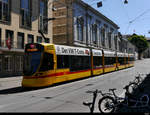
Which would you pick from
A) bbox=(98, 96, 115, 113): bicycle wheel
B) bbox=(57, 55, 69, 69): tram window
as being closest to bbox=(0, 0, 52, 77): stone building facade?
bbox=(57, 55, 69, 69): tram window

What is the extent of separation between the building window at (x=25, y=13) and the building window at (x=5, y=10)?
2220 millimetres

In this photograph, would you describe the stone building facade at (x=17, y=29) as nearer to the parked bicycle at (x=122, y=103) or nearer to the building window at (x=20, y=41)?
the building window at (x=20, y=41)

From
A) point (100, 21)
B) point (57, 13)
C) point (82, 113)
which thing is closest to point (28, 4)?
point (57, 13)

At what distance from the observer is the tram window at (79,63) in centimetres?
1480

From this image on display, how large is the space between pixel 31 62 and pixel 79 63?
5.58m

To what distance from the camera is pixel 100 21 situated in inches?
1751

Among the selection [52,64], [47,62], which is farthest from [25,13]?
[47,62]

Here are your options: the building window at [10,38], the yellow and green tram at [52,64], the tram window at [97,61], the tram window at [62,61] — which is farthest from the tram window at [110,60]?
the building window at [10,38]

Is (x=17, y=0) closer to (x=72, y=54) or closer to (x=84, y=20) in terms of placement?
(x=72, y=54)

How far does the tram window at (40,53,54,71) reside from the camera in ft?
37.6

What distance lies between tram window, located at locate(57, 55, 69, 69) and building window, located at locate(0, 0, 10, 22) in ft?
35.6

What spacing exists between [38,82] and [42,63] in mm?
1287

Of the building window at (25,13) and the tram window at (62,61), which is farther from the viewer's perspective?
the building window at (25,13)

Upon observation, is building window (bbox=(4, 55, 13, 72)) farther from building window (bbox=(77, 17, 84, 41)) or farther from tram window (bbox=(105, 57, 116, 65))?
building window (bbox=(77, 17, 84, 41))
